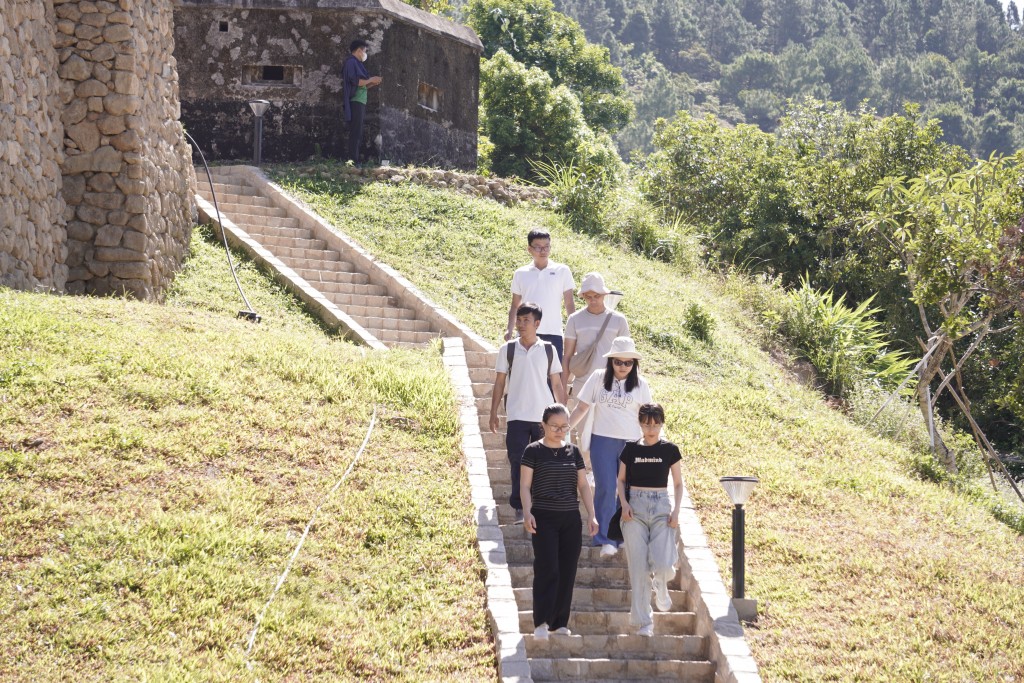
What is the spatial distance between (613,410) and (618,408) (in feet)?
0.13

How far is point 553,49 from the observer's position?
123ft

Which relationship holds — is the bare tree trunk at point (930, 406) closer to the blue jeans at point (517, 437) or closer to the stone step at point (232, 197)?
the blue jeans at point (517, 437)

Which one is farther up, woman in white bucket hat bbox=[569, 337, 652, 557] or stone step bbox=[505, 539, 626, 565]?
woman in white bucket hat bbox=[569, 337, 652, 557]

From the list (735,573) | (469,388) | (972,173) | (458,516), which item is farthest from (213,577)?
(972,173)

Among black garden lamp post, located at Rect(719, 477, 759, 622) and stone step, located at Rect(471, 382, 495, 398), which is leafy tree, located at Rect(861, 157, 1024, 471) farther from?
black garden lamp post, located at Rect(719, 477, 759, 622)

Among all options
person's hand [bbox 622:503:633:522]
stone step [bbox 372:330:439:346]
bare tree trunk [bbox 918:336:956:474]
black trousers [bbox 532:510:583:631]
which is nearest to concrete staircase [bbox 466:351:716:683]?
black trousers [bbox 532:510:583:631]

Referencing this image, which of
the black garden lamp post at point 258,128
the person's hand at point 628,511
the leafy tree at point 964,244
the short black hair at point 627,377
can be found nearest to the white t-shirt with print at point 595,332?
the short black hair at point 627,377

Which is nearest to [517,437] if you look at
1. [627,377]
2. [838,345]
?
[627,377]

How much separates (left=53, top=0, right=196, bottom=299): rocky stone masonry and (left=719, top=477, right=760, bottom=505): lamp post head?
764 cm

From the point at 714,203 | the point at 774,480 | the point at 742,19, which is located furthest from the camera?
the point at 742,19

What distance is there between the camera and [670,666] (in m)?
7.94

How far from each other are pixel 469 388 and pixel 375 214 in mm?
7274

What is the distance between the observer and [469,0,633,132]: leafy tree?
36750 millimetres

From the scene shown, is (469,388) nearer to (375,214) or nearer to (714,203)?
(375,214)
